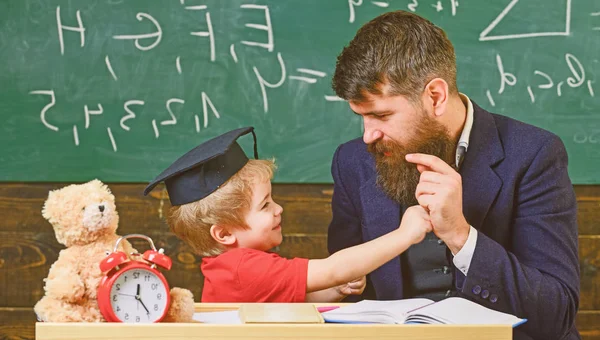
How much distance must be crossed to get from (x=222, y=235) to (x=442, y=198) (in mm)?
533

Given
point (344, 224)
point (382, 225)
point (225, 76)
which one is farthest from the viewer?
point (225, 76)

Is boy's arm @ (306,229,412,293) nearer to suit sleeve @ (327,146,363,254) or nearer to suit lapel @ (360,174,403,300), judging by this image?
suit lapel @ (360,174,403,300)

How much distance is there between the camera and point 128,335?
126 cm

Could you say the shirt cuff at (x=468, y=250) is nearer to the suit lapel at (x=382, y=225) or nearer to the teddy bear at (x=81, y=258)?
the suit lapel at (x=382, y=225)

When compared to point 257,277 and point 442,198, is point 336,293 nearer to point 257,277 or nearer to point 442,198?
point 257,277

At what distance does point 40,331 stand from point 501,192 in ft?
3.85

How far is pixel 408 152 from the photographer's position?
197cm

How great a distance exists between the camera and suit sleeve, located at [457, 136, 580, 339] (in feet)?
5.59

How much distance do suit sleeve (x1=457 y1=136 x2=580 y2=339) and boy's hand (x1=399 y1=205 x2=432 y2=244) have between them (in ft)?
0.46

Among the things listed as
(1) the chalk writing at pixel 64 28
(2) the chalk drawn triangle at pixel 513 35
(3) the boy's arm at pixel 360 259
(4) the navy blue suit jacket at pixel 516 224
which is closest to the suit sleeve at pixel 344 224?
(4) the navy blue suit jacket at pixel 516 224

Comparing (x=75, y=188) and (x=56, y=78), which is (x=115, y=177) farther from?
(x=75, y=188)

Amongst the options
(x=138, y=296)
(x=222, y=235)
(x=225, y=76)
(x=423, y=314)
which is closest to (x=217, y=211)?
(x=222, y=235)

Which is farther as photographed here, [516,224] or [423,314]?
[516,224]

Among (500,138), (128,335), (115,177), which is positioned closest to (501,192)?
(500,138)
